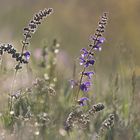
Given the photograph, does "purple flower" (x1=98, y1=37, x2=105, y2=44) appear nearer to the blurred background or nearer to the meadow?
the meadow

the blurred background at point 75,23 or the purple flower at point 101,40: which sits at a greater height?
the blurred background at point 75,23

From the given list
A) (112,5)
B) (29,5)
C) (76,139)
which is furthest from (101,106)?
(29,5)

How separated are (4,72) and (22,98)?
0.58 m

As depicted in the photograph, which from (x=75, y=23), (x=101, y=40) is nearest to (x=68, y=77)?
(x=101, y=40)

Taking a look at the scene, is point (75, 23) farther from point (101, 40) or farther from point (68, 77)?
point (101, 40)

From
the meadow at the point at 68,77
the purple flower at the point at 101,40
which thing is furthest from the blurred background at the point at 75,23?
the purple flower at the point at 101,40

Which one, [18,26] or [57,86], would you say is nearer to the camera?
[57,86]

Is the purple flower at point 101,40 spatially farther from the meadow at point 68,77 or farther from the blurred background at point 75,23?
the blurred background at point 75,23

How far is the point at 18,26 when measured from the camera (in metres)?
8.22

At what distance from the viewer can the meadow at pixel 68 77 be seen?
3725 mm

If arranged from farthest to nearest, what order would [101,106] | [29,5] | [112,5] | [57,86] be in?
[29,5] → [112,5] → [57,86] → [101,106]

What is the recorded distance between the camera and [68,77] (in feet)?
19.6

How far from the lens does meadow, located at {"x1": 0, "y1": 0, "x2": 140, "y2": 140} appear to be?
3.72 m

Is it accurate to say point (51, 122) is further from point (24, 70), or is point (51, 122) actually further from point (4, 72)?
point (24, 70)
